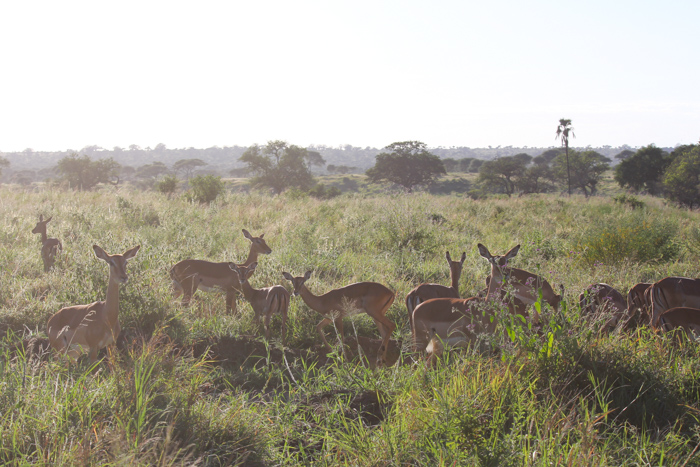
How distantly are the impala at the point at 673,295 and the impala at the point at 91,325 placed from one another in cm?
558

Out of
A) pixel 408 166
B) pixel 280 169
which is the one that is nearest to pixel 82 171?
pixel 280 169

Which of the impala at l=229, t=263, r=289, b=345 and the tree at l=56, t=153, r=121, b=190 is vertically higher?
the tree at l=56, t=153, r=121, b=190

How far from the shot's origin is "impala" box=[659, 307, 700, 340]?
4.39 metres

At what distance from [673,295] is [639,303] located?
36 centimetres

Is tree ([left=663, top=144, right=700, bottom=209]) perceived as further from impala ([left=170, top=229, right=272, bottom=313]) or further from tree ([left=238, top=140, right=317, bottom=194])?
impala ([left=170, top=229, right=272, bottom=313])

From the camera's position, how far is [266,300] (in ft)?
18.8

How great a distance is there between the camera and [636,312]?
18.4 feet

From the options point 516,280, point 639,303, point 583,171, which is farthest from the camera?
point 583,171

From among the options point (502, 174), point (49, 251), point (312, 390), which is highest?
point (502, 174)

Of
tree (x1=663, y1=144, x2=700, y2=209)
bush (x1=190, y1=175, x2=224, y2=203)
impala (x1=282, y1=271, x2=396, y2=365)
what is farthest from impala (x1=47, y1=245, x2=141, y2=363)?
tree (x1=663, y1=144, x2=700, y2=209)

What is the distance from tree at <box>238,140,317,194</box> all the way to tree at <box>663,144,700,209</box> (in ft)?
85.1

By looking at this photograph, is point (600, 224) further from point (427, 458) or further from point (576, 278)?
point (427, 458)

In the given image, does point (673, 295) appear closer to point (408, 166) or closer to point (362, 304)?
point (362, 304)

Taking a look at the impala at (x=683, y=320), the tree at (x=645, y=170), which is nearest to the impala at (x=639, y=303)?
the impala at (x=683, y=320)
